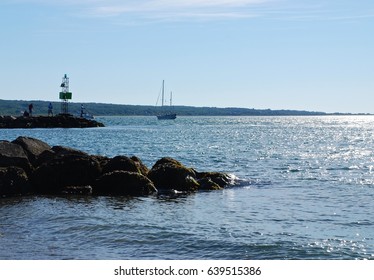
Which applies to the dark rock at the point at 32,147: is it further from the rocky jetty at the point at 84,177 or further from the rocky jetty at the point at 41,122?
the rocky jetty at the point at 41,122

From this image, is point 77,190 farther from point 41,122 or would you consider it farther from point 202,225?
point 41,122

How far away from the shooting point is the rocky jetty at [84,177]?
890 inches

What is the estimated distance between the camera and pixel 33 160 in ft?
84.2

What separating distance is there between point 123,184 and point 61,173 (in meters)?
2.26

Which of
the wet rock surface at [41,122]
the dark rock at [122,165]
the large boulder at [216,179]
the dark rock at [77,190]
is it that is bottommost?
the wet rock surface at [41,122]

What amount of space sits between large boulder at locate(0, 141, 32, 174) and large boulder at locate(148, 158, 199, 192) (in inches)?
183

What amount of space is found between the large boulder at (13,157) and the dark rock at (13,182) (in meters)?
1.27

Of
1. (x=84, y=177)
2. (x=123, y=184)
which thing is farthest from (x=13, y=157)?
(x=123, y=184)

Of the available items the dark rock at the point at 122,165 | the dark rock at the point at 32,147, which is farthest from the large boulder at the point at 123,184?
the dark rock at the point at 32,147

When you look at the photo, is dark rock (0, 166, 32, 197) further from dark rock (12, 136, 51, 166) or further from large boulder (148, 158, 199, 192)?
large boulder (148, 158, 199, 192)

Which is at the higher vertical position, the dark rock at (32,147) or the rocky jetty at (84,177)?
the dark rock at (32,147)
